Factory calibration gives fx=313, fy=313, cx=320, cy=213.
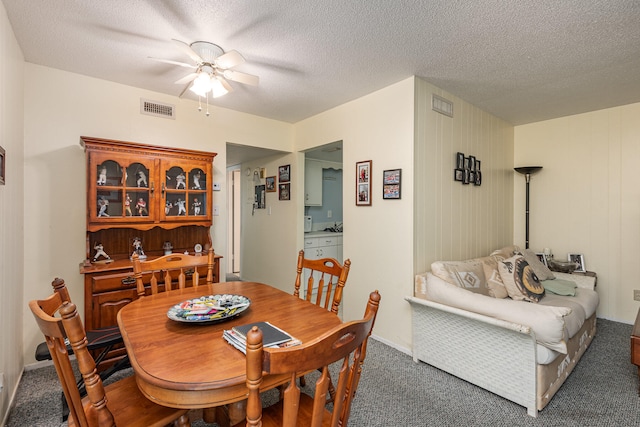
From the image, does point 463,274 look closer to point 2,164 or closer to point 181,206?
point 181,206

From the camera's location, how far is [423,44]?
2230mm

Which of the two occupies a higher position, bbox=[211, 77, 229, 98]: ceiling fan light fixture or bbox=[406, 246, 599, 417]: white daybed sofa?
bbox=[211, 77, 229, 98]: ceiling fan light fixture

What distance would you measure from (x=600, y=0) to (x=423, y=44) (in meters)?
0.96

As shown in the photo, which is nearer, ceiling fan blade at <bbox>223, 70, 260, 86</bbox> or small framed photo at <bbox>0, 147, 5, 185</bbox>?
small framed photo at <bbox>0, 147, 5, 185</bbox>

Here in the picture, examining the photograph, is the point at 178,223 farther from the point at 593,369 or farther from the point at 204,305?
the point at 593,369

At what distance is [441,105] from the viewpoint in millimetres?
3092

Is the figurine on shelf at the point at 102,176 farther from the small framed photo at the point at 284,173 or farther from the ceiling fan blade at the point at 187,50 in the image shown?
the small framed photo at the point at 284,173

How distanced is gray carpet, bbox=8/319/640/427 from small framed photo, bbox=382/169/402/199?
1473 millimetres

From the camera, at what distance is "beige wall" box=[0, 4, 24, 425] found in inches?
72.6

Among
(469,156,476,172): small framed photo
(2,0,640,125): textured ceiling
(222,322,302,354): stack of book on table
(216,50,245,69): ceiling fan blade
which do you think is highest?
(2,0,640,125): textured ceiling

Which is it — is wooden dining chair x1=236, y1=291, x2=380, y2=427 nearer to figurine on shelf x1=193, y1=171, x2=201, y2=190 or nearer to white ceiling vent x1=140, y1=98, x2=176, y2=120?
figurine on shelf x1=193, y1=171, x2=201, y2=190

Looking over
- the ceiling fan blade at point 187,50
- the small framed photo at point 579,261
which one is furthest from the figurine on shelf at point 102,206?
the small framed photo at point 579,261

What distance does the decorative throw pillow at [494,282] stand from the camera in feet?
8.75

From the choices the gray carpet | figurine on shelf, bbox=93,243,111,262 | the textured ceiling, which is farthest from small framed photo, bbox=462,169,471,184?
figurine on shelf, bbox=93,243,111,262
